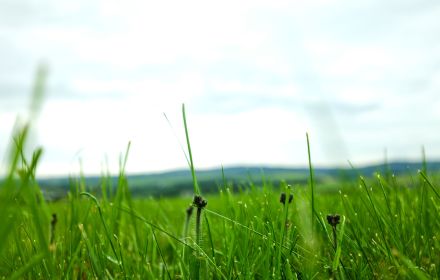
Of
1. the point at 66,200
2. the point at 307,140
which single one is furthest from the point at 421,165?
the point at 66,200

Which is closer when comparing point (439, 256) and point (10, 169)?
point (10, 169)

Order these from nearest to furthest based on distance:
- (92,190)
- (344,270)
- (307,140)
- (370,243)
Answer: (307,140)
(344,270)
(370,243)
(92,190)

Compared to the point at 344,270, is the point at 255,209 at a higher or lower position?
higher

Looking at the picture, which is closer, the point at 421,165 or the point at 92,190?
the point at 421,165

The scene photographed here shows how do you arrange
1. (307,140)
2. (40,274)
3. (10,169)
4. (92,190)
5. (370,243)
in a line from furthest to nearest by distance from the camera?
1. (92,190)
2. (370,243)
3. (40,274)
4. (307,140)
5. (10,169)

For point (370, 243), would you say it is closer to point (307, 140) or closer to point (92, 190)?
point (307, 140)

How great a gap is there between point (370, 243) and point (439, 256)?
0.88ft

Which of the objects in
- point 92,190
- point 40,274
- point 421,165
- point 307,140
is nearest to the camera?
point 307,140

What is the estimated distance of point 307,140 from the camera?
1.45 metres

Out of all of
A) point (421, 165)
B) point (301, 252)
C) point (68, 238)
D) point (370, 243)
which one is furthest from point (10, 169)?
point (421, 165)

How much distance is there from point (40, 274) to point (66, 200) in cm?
128

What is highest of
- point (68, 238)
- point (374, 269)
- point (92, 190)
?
point (92, 190)

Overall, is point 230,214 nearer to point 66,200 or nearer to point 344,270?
point 344,270

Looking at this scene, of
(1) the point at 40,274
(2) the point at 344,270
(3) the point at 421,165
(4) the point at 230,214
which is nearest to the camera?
(2) the point at 344,270
